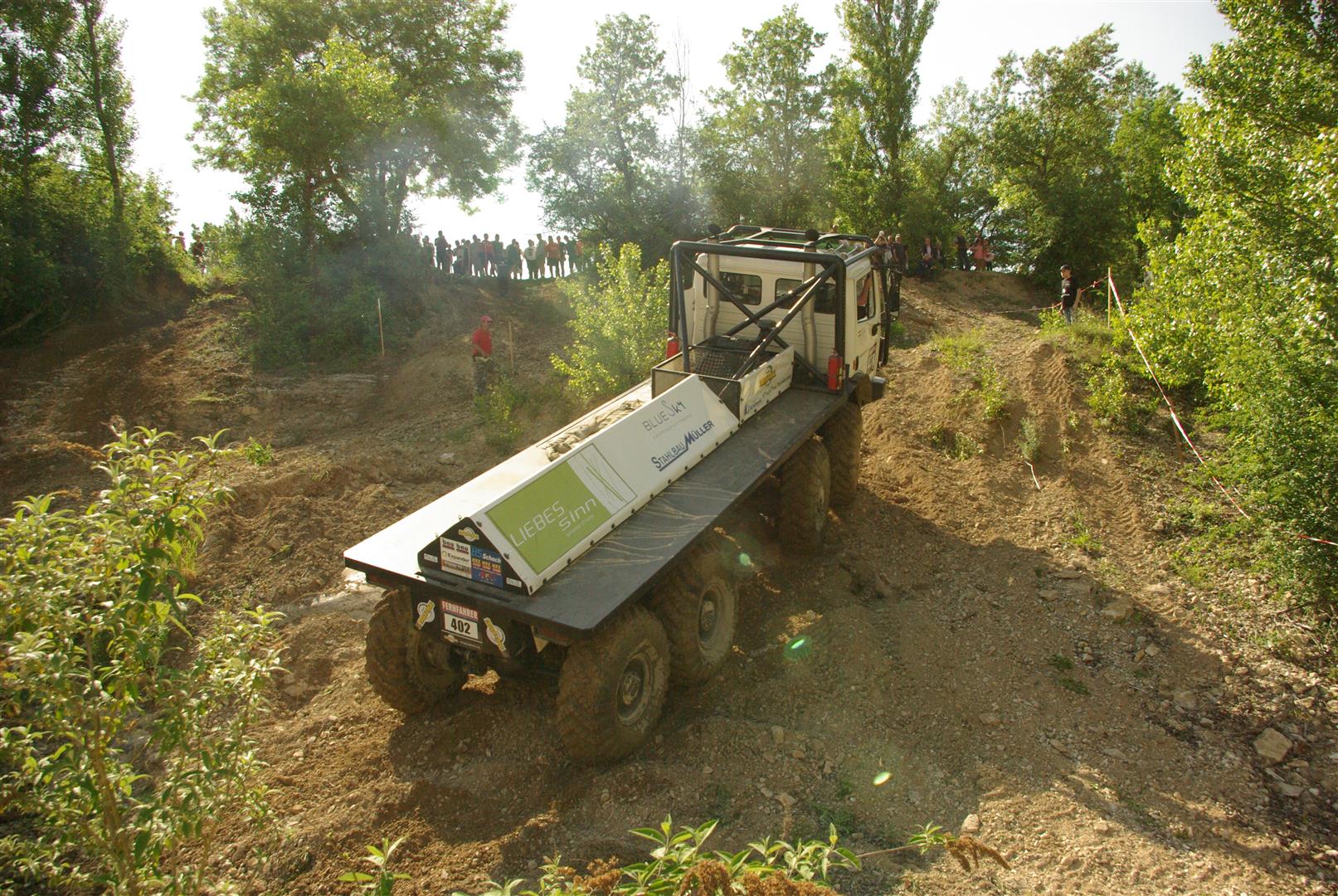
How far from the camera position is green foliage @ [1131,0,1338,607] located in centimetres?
695

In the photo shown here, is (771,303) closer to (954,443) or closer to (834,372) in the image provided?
(834,372)

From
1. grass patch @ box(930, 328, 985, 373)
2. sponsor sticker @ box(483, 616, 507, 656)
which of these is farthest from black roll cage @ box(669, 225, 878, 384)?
sponsor sticker @ box(483, 616, 507, 656)

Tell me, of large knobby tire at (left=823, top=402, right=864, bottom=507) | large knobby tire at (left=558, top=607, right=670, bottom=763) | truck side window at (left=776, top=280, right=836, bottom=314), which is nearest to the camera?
large knobby tire at (left=558, top=607, right=670, bottom=763)

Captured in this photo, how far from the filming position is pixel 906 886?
4.27 meters

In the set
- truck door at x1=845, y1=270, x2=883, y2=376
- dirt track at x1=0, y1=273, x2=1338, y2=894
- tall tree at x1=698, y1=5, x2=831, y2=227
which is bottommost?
dirt track at x1=0, y1=273, x2=1338, y2=894

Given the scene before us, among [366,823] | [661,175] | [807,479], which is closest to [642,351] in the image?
[807,479]

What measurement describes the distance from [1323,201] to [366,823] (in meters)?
9.25

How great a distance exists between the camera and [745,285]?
8664mm

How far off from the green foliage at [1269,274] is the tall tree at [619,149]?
12.6 meters

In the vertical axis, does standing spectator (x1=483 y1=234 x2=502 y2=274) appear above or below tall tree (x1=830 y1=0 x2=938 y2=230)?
below

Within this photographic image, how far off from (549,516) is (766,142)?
16.7 metres

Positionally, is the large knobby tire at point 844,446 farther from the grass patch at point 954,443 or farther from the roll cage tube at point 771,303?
the grass patch at point 954,443

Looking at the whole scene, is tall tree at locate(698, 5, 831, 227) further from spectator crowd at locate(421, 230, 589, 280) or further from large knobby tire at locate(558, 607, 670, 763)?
large knobby tire at locate(558, 607, 670, 763)

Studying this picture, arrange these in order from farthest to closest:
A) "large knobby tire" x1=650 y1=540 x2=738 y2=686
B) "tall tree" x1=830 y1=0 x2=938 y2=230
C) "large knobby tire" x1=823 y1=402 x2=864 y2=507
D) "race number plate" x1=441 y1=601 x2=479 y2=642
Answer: "tall tree" x1=830 y1=0 x2=938 y2=230
"large knobby tire" x1=823 y1=402 x2=864 y2=507
"large knobby tire" x1=650 y1=540 x2=738 y2=686
"race number plate" x1=441 y1=601 x2=479 y2=642
